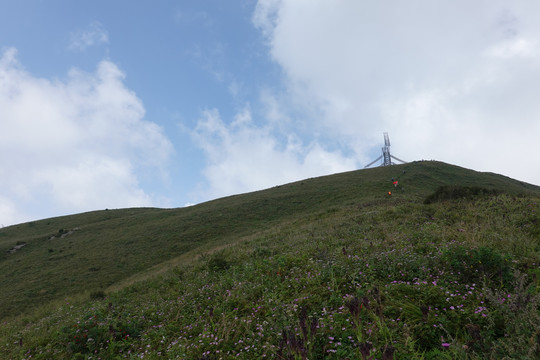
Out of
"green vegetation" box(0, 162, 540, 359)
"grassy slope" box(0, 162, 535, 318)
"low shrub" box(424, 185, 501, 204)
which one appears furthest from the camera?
"grassy slope" box(0, 162, 535, 318)

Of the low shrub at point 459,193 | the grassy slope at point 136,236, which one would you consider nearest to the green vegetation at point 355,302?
the low shrub at point 459,193

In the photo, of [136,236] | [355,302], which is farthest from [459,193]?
[136,236]

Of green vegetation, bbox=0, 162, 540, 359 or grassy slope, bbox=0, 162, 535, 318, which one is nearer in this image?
green vegetation, bbox=0, 162, 540, 359

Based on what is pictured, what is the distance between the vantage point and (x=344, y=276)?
7074 mm

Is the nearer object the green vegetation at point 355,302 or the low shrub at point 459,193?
the green vegetation at point 355,302

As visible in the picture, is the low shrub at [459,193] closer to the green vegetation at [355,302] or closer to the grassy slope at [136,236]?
the green vegetation at [355,302]

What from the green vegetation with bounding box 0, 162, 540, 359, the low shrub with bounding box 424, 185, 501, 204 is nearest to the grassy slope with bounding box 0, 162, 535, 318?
the low shrub with bounding box 424, 185, 501, 204

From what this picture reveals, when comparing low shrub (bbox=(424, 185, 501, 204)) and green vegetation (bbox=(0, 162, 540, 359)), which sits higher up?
low shrub (bbox=(424, 185, 501, 204))

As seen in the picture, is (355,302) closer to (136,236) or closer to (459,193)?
(459,193)

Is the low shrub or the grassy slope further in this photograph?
the grassy slope

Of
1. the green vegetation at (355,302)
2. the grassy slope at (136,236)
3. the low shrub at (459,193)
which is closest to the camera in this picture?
the green vegetation at (355,302)

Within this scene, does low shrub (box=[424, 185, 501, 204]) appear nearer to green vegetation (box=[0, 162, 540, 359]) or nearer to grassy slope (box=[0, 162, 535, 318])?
green vegetation (box=[0, 162, 540, 359])

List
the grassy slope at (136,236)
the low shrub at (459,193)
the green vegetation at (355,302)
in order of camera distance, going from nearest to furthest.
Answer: the green vegetation at (355,302)
the low shrub at (459,193)
the grassy slope at (136,236)

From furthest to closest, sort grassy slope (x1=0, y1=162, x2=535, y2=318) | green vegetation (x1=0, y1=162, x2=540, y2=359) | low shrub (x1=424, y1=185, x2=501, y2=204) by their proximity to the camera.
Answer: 1. grassy slope (x1=0, y1=162, x2=535, y2=318)
2. low shrub (x1=424, y1=185, x2=501, y2=204)
3. green vegetation (x1=0, y1=162, x2=540, y2=359)
